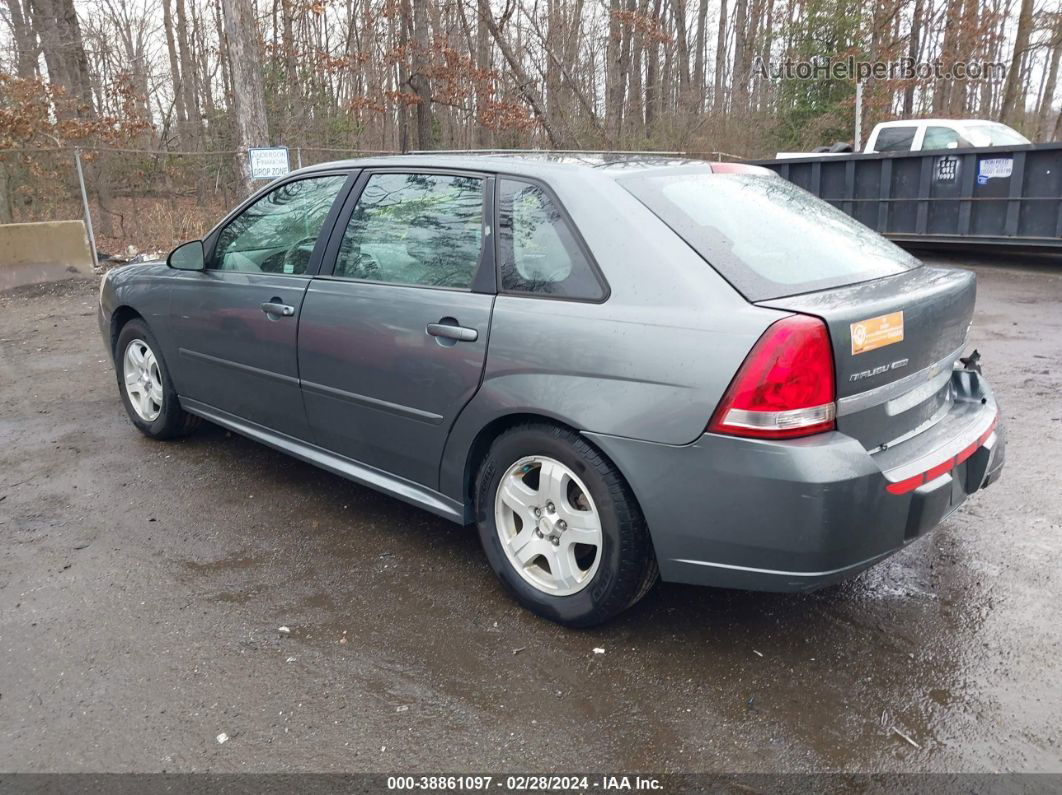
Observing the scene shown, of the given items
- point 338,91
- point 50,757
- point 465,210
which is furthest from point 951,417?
point 338,91

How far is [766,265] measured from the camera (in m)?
2.87

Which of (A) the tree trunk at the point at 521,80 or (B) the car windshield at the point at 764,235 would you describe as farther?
(A) the tree trunk at the point at 521,80

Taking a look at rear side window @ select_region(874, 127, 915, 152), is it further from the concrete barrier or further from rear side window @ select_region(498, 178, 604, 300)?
the concrete barrier

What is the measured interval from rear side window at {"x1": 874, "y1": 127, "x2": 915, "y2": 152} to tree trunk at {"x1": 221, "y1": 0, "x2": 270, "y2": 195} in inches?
379

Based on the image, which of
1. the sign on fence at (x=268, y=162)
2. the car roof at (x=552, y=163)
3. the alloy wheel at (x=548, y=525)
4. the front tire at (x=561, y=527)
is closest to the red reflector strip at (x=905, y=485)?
the front tire at (x=561, y=527)

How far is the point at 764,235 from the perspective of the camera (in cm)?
308

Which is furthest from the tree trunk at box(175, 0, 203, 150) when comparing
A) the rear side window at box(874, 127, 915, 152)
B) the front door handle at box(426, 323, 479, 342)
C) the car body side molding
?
the front door handle at box(426, 323, 479, 342)

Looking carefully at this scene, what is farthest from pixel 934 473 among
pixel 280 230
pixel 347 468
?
pixel 280 230

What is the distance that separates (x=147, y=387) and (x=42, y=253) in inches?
320

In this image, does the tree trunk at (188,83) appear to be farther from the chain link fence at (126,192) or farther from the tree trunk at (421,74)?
the tree trunk at (421,74)

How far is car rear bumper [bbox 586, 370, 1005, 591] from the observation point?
2.50 metres

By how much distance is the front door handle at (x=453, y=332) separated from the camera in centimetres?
314

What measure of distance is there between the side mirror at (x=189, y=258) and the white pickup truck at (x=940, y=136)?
1016cm

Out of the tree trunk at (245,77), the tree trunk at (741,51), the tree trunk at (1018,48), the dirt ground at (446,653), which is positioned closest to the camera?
the dirt ground at (446,653)
